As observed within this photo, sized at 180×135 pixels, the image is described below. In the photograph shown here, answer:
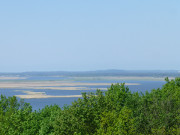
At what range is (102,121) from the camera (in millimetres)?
43812

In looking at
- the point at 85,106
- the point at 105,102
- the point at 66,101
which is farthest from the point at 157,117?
the point at 66,101

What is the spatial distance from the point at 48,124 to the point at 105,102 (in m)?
9.16

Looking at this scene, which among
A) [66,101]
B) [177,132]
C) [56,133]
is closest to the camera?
[56,133]

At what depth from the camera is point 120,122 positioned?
3828cm

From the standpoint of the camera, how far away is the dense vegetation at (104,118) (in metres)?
41.8

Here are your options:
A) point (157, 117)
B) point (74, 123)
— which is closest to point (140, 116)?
point (157, 117)

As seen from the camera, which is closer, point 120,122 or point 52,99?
point 120,122

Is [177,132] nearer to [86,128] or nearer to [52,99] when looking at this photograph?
[86,128]

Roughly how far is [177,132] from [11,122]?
22710 millimetres

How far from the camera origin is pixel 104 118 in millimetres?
42062

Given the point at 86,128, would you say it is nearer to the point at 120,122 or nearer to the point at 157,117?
the point at 120,122

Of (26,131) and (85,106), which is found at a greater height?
(85,106)

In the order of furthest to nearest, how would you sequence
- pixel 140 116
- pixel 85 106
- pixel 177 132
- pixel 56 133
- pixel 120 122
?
1. pixel 140 116
2. pixel 85 106
3. pixel 177 132
4. pixel 56 133
5. pixel 120 122

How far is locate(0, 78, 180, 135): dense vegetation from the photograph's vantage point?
137ft
